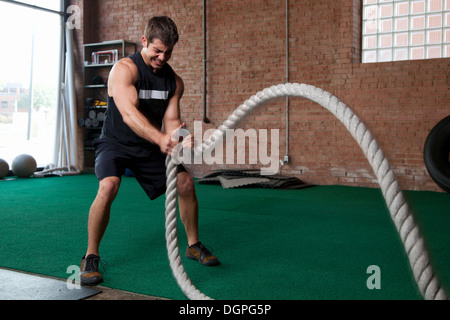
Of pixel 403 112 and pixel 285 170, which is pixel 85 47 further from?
pixel 403 112

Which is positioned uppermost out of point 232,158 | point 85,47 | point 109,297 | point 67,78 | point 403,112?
point 85,47

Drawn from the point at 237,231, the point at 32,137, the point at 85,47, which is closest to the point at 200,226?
the point at 237,231

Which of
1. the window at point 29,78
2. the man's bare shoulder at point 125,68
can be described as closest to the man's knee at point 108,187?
the man's bare shoulder at point 125,68

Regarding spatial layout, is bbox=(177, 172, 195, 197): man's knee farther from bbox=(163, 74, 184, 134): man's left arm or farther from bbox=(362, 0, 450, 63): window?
bbox=(362, 0, 450, 63): window

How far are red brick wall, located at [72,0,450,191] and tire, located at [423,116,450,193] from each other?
42cm

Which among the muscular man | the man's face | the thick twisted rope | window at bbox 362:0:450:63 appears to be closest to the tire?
window at bbox 362:0:450:63

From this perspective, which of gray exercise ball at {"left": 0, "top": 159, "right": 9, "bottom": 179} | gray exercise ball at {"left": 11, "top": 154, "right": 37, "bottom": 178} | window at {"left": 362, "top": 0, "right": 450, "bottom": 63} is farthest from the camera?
gray exercise ball at {"left": 11, "top": 154, "right": 37, "bottom": 178}

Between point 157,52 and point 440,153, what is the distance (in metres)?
4.33

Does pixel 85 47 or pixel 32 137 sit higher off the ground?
pixel 85 47

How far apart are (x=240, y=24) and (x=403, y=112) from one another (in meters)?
2.88

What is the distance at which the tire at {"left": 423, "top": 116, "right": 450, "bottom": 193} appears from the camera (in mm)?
5410

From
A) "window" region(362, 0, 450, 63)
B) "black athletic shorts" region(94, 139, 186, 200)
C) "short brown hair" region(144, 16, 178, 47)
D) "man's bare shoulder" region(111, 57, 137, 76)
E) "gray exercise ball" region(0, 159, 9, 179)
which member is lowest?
"gray exercise ball" region(0, 159, 9, 179)

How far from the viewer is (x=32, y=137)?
805cm

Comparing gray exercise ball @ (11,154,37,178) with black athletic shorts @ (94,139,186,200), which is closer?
black athletic shorts @ (94,139,186,200)
